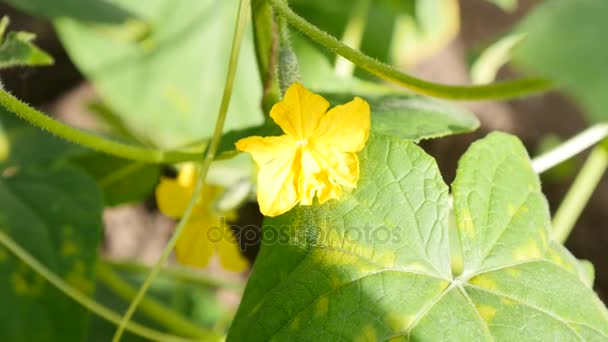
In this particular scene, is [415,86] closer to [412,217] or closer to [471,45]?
[412,217]

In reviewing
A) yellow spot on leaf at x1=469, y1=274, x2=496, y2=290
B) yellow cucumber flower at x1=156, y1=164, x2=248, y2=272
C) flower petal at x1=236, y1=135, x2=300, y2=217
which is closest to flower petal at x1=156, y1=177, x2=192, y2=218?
yellow cucumber flower at x1=156, y1=164, x2=248, y2=272

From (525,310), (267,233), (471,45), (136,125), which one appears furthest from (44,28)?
(525,310)

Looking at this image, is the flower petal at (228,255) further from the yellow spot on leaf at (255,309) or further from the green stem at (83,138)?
the yellow spot on leaf at (255,309)

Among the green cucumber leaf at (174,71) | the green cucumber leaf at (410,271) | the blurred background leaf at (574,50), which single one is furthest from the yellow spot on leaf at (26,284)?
the blurred background leaf at (574,50)

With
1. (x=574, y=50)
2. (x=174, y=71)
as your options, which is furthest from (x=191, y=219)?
(x=574, y=50)

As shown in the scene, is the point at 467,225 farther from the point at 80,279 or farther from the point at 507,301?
the point at 80,279
